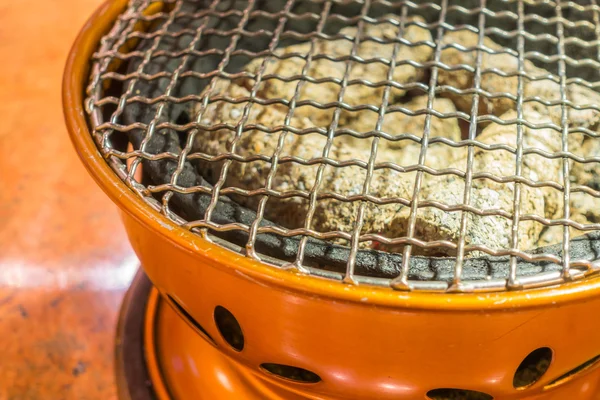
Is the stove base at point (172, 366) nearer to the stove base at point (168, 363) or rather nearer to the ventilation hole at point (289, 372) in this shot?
the stove base at point (168, 363)

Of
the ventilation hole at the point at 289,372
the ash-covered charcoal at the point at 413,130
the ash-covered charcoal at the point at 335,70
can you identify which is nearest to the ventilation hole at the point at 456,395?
the ventilation hole at the point at 289,372

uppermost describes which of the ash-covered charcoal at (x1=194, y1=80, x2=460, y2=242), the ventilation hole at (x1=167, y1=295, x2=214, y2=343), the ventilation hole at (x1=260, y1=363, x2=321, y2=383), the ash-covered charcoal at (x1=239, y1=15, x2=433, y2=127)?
the ash-covered charcoal at (x1=239, y1=15, x2=433, y2=127)

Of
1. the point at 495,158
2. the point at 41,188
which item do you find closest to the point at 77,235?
the point at 41,188

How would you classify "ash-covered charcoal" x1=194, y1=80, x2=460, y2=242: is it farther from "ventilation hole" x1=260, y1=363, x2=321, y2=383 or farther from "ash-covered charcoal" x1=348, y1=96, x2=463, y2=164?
"ventilation hole" x1=260, y1=363, x2=321, y2=383

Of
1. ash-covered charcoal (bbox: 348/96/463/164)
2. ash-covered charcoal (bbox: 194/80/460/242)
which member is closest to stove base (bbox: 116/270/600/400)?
ash-covered charcoal (bbox: 194/80/460/242)

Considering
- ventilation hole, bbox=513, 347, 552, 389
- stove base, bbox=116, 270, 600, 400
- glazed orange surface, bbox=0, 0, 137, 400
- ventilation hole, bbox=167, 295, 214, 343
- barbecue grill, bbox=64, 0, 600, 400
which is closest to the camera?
barbecue grill, bbox=64, 0, 600, 400

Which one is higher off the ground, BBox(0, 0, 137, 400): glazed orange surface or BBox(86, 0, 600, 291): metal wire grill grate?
BBox(86, 0, 600, 291): metal wire grill grate

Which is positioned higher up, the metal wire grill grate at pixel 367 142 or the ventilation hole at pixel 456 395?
the metal wire grill grate at pixel 367 142
